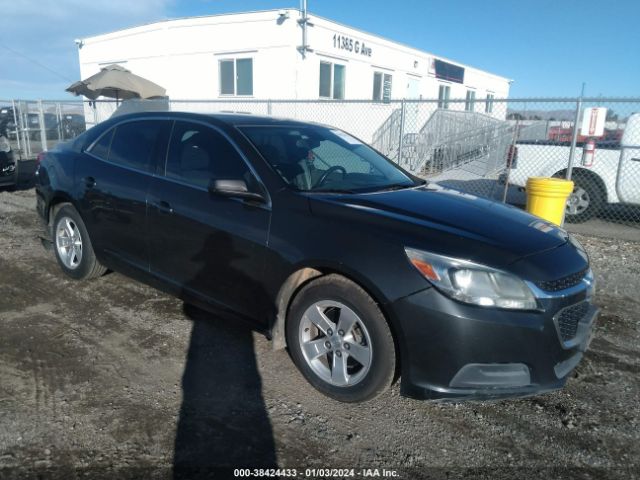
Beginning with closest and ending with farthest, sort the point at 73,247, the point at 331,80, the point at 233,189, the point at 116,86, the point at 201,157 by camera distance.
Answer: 1. the point at 233,189
2. the point at 201,157
3. the point at 73,247
4. the point at 116,86
5. the point at 331,80

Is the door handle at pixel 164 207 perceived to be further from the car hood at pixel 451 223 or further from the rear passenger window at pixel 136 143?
the car hood at pixel 451 223

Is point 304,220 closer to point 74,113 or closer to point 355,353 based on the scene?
point 355,353

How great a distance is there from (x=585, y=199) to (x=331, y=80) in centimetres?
938

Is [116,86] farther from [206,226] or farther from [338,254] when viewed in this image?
[338,254]

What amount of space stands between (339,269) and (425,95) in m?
19.2

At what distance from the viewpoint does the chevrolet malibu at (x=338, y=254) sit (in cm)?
244

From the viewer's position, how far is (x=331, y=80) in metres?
15.2

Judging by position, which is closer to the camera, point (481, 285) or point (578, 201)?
point (481, 285)

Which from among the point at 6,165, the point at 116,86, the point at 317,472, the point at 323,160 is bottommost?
the point at 317,472

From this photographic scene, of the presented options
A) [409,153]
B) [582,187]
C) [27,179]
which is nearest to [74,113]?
[27,179]

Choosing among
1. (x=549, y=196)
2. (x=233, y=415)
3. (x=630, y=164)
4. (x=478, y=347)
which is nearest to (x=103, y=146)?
(x=233, y=415)

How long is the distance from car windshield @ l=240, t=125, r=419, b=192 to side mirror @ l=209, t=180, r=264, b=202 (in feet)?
0.80

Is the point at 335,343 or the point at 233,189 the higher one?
the point at 233,189

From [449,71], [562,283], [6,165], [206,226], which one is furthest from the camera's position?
[449,71]
